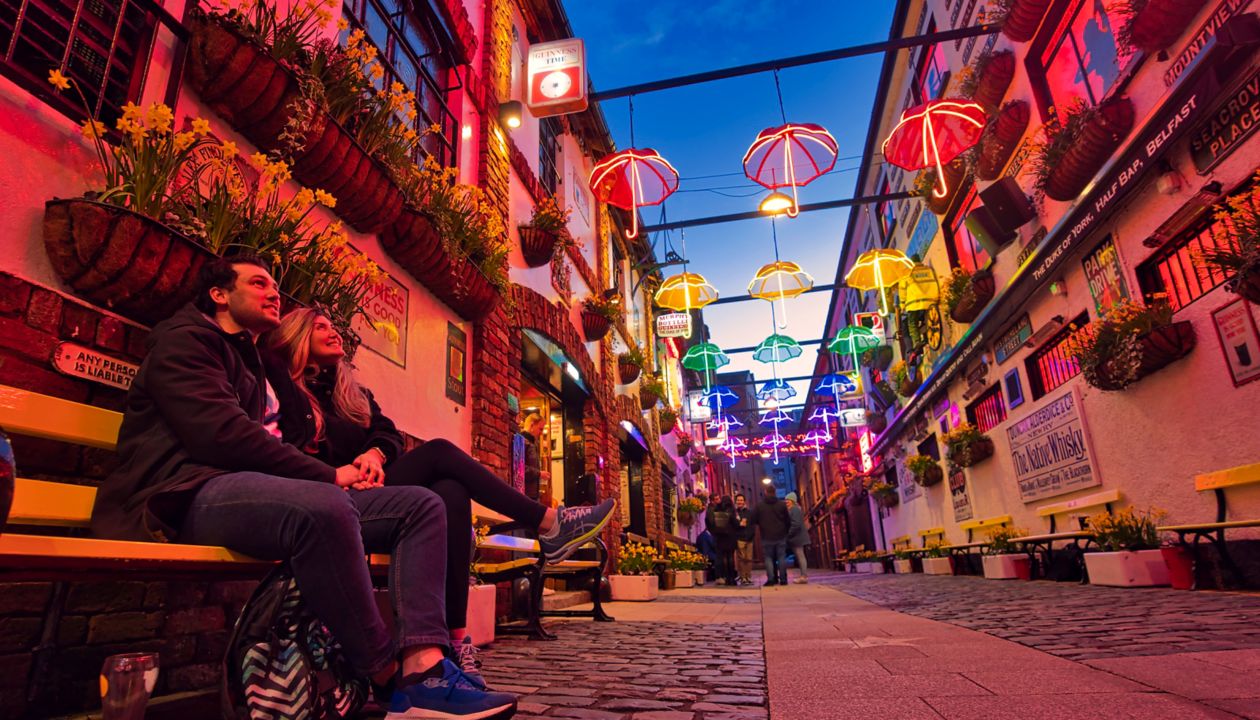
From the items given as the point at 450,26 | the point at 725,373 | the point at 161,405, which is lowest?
the point at 161,405

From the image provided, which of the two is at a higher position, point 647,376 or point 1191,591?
point 647,376

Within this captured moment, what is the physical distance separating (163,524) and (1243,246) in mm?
5714

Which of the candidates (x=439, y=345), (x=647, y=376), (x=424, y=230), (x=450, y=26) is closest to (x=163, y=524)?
(x=424, y=230)

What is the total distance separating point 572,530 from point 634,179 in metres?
6.48

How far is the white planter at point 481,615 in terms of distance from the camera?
12.7 feet

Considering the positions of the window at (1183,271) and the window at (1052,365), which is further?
the window at (1052,365)

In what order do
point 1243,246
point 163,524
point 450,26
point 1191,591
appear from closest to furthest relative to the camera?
point 163,524 < point 1243,246 < point 1191,591 < point 450,26

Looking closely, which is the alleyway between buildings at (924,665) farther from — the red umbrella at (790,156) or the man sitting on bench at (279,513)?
the red umbrella at (790,156)

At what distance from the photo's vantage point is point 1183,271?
18.7 feet

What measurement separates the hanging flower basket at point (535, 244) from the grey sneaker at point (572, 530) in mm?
4496

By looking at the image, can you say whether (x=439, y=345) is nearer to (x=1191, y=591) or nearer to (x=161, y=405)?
(x=161, y=405)

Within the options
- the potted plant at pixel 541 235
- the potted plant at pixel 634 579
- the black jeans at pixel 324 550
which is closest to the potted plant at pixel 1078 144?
the potted plant at pixel 541 235

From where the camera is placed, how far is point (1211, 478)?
5.23 m

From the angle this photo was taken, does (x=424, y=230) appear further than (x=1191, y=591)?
No
